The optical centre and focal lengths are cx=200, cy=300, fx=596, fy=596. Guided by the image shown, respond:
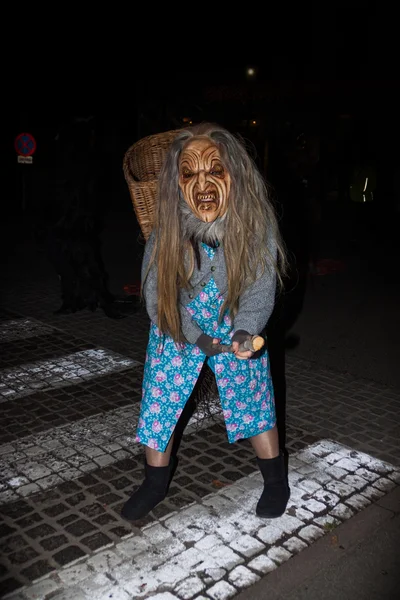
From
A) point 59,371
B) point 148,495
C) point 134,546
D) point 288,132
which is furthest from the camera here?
point 288,132

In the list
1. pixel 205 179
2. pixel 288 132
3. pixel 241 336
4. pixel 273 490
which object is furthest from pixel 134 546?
pixel 288 132

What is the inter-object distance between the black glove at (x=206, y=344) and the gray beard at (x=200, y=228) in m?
0.43

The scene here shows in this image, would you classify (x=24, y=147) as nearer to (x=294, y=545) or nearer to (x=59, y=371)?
(x=59, y=371)

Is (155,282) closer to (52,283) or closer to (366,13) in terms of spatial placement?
(52,283)

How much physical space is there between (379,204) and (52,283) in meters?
14.4

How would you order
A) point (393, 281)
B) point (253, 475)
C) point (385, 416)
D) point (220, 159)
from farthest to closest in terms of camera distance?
point (393, 281)
point (385, 416)
point (253, 475)
point (220, 159)

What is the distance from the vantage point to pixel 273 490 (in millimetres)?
3049

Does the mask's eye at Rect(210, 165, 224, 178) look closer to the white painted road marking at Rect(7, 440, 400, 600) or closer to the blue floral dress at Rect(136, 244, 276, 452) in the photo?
the blue floral dress at Rect(136, 244, 276, 452)

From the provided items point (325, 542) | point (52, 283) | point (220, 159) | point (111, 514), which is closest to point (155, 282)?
point (220, 159)

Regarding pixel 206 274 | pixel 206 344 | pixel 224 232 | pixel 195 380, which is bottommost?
pixel 195 380

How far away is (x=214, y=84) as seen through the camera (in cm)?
1839

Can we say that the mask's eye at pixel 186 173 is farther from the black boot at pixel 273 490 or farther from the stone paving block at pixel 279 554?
the stone paving block at pixel 279 554

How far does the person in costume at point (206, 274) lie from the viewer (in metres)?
2.70

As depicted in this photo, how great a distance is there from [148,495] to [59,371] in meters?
2.21
